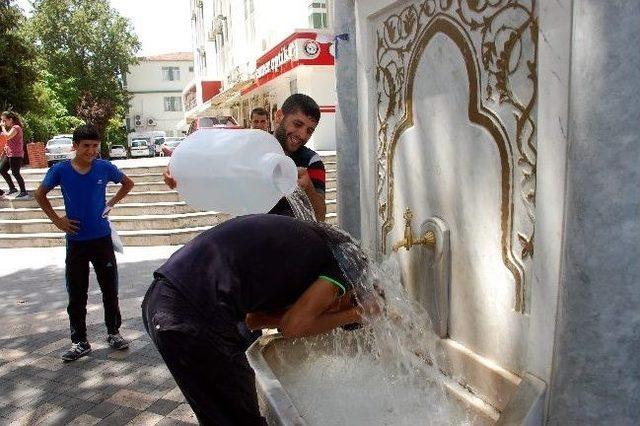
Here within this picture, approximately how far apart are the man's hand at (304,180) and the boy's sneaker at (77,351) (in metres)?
2.13

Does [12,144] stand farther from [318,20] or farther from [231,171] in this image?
[318,20]

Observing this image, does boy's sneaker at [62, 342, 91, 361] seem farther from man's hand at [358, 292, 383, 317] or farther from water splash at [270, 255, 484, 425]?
man's hand at [358, 292, 383, 317]

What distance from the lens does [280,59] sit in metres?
16.4

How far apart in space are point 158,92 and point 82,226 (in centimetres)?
5234

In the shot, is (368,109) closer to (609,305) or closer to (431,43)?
(431,43)

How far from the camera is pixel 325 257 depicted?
201 cm

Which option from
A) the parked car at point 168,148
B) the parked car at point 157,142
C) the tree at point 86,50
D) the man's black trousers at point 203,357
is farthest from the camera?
the parked car at point 157,142

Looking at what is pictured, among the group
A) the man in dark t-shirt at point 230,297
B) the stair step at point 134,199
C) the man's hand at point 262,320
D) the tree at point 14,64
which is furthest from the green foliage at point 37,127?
the man in dark t-shirt at point 230,297

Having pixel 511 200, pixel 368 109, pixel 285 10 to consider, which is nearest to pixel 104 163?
pixel 368 109

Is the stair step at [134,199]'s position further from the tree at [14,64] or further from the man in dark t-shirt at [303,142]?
the tree at [14,64]

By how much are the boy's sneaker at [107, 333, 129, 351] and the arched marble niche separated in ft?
7.46

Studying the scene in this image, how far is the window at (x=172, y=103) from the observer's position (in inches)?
2092

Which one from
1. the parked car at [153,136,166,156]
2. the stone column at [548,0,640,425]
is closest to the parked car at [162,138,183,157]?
the parked car at [153,136,166,156]

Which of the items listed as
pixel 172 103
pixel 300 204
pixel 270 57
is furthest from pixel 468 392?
pixel 172 103
